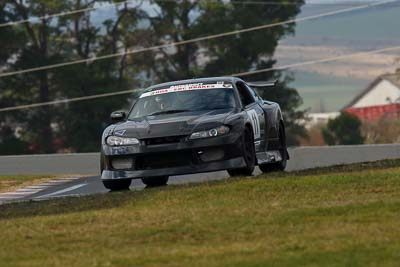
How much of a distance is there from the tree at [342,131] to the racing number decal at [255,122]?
76.7 meters

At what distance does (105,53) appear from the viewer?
84.6 m

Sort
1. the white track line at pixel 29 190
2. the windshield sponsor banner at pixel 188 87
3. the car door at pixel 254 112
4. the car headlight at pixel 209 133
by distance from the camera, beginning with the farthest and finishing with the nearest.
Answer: the white track line at pixel 29 190 → the windshield sponsor banner at pixel 188 87 → the car door at pixel 254 112 → the car headlight at pixel 209 133

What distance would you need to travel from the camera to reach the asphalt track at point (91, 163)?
24.7m

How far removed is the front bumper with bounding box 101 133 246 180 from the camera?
58.5 ft

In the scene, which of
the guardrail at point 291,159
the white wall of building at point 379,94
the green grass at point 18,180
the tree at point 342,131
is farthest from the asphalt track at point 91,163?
the white wall of building at point 379,94

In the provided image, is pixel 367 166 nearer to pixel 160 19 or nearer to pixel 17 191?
pixel 17 191

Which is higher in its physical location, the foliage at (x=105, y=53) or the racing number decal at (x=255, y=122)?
the racing number decal at (x=255, y=122)

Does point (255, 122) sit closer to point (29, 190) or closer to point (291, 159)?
point (29, 190)

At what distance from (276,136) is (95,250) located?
9.24 meters

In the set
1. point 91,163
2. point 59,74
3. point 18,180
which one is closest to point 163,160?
point 18,180

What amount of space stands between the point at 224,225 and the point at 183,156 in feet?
18.2

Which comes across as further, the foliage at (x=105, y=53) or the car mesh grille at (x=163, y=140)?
the foliage at (x=105, y=53)

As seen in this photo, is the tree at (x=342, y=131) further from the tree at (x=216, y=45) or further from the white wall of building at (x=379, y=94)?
the white wall of building at (x=379, y=94)

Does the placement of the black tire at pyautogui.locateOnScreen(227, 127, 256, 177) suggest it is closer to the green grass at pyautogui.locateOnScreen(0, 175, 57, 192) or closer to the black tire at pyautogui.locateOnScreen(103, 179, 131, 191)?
the black tire at pyautogui.locateOnScreen(103, 179, 131, 191)
